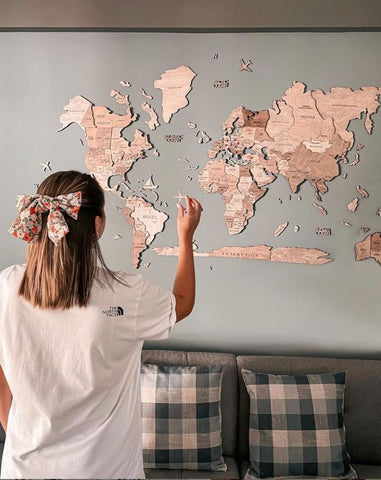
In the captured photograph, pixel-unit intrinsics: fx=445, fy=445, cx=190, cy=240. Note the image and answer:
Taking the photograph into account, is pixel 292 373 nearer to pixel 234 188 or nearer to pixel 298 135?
pixel 234 188

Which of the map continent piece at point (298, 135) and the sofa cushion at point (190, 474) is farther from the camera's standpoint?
the map continent piece at point (298, 135)

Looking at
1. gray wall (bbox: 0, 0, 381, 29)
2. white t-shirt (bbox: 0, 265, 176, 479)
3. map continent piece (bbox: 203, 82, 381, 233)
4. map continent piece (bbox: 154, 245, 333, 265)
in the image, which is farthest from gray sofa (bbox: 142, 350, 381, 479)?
gray wall (bbox: 0, 0, 381, 29)

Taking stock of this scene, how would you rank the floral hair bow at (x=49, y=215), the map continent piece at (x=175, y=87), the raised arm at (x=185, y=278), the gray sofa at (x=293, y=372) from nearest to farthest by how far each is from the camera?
the floral hair bow at (x=49, y=215) < the raised arm at (x=185, y=278) < the gray sofa at (x=293, y=372) < the map continent piece at (x=175, y=87)

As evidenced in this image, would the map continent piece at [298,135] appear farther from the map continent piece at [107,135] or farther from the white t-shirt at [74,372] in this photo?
the white t-shirt at [74,372]

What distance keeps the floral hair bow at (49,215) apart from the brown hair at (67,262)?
0.7 inches

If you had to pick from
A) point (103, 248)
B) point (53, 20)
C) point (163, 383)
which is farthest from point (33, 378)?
point (53, 20)

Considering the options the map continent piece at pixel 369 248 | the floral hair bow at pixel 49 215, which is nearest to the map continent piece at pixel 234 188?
the map continent piece at pixel 369 248

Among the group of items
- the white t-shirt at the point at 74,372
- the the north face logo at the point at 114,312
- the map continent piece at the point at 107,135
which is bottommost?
the white t-shirt at the point at 74,372

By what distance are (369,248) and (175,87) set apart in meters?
1.23

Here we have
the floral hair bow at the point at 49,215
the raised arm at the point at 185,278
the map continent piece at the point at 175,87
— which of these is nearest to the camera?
the floral hair bow at the point at 49,215

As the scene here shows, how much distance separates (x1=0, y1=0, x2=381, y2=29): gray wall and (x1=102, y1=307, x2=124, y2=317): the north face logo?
1525mm

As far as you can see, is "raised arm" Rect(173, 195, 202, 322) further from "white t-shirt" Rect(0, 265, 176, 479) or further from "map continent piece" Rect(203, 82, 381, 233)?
"map continent piece" Rect(203, 82, 381, 233)

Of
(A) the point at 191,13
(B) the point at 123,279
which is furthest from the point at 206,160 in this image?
(B) the point at 123,279

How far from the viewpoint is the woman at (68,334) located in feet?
3.63
